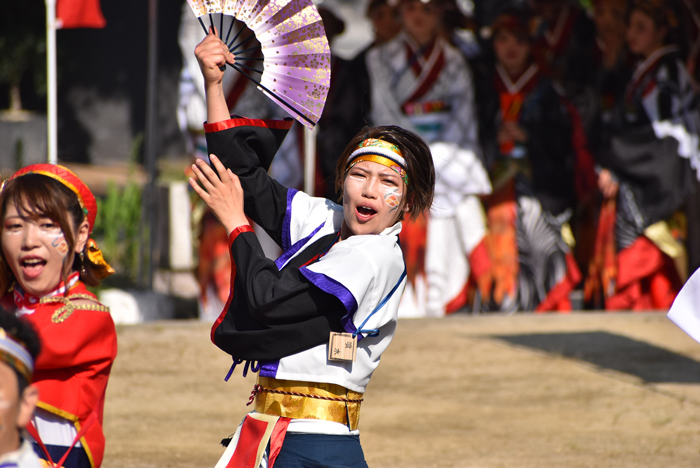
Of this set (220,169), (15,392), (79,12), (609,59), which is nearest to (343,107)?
(79,12)

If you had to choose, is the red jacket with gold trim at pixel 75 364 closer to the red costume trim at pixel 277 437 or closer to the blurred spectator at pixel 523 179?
the red costume trim at pixel 277 437

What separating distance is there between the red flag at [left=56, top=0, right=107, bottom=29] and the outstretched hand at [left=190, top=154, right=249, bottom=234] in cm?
400

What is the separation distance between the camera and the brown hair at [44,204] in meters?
2.04

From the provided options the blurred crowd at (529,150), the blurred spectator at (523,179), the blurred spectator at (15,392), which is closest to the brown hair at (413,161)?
the blurred spectator at (15,392)

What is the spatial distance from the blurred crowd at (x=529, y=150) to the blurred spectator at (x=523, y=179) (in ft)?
0.03

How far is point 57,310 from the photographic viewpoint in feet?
6.70

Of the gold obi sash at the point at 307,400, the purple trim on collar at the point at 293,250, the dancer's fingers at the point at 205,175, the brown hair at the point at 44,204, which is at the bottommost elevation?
the gold obi sash at the point at 307,400

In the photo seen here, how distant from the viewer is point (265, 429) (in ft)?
6.63

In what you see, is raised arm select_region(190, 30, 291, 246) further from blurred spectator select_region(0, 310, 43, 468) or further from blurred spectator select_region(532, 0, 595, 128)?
blurred spectator select_region(532, 0, 595, 128)

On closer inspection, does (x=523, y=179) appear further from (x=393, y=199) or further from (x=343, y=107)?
(x=393, y=199)

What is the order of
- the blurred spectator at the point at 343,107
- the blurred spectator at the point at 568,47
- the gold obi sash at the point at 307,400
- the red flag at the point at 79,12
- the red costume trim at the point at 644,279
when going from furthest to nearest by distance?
the blurred spectator at the point at 568,47 < the red costume trim at the point at 644,279 < the blurred spectator at the point at 343,107 < the red flag at the point at 79,12 < the gold obi sash at the point at 307,400

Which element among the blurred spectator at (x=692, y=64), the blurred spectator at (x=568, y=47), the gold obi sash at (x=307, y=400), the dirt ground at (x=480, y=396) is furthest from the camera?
the blurred spectator at (x=568, y=47)

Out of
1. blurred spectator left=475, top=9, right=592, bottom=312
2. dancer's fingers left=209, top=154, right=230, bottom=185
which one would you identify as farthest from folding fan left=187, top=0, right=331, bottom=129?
blurred spectator left=475, top=9, right=592, bottom=312

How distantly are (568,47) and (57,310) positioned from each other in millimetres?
5781
